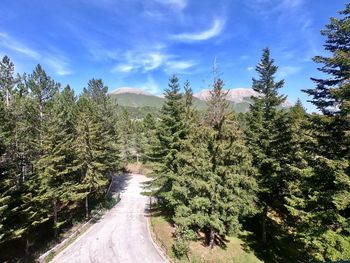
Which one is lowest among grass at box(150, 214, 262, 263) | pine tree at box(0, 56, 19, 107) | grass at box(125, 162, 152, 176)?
grass at box(150, 214, 262, 263)

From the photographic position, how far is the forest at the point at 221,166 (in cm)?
1484

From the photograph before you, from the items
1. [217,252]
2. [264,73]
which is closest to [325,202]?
[217,252]

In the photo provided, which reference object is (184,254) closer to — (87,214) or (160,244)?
(160,244)

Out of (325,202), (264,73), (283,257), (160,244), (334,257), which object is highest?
(264,73)

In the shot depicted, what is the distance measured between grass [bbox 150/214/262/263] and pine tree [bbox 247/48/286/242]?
12.9 feet

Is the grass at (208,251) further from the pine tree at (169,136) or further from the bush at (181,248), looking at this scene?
the pine tree at (169,136)

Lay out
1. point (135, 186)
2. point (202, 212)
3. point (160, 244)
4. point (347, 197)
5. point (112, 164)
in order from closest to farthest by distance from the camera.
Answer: point (347, 197) → point (202, 212) → point (160, 244) → point (112, 164) → point (135, 186)

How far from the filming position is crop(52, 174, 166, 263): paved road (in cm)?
2100

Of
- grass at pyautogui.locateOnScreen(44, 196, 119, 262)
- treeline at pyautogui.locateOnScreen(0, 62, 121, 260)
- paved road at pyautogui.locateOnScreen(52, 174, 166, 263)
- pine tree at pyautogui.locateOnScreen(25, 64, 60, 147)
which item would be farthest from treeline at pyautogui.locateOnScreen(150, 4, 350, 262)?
pine tree at pyautogui.locateOnScreen(25, 64, 60, 147)

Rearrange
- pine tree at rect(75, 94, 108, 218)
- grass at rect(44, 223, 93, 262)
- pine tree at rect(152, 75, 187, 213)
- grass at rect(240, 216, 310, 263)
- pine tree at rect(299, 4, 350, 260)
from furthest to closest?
pine tree at rect(75, 94, 108, 218), pine tree at rect(152, 75, 187, 213), grass at rect(240, 216, 310, 263), grass at rect(44, 223, 93, 262), pine tree at rect(299, 4, 350, 260)

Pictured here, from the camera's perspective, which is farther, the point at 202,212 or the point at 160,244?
the point at 160,244

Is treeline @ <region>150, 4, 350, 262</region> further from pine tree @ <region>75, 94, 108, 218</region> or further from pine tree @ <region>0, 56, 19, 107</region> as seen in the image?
pine tree @ <region>0, 56, 19, 107</region>

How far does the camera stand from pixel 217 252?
21688 mm

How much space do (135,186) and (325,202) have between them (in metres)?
33.0
